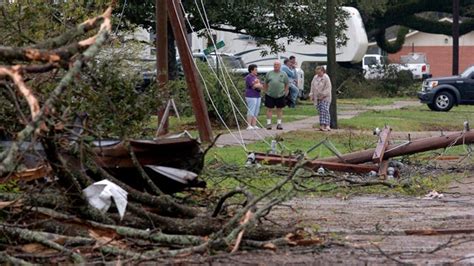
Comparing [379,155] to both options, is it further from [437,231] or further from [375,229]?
[437,231]

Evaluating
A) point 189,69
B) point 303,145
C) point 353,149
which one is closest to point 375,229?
point 353,149

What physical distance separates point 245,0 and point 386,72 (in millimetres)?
20852

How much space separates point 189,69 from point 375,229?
8.82m

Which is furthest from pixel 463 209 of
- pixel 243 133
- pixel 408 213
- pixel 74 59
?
pixel 243 133

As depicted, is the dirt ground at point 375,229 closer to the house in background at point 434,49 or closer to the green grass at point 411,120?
the green grass at point 411,120

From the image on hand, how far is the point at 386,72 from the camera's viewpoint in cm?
4744

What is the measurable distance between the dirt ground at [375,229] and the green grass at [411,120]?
12.5 meters

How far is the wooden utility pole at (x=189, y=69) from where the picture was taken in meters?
18.4

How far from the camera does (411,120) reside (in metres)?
29.3

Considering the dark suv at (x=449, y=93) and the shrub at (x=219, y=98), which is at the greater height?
the shrub at (x=219, y=98)

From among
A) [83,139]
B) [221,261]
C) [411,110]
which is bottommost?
[411,110]

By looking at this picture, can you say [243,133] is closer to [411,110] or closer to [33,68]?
[411,110]

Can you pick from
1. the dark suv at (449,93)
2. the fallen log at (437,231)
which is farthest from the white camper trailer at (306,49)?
the fallen log at (437,231)

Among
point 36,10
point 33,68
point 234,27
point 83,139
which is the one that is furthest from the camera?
point 234,27
